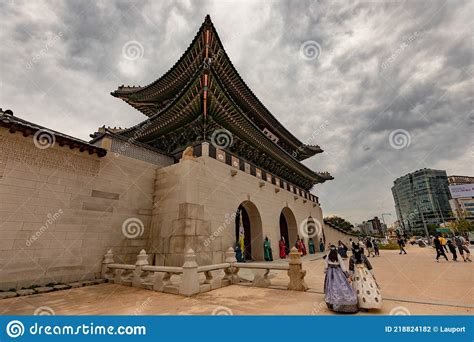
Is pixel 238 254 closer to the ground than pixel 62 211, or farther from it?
closer to the ground

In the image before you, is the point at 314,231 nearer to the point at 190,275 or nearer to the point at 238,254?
the point at 238,254

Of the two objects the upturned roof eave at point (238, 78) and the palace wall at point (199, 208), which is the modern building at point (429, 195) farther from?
the palace wall at point (199, 208)

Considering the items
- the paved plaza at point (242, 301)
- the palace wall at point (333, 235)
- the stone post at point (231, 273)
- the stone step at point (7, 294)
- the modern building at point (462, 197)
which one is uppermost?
the modern building at point (462, 197)

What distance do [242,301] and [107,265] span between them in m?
5.83

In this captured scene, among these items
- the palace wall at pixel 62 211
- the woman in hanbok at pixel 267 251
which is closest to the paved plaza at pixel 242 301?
the palace wall at pixel 62 211

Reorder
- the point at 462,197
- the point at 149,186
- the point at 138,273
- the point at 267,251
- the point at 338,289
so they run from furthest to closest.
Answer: the point at 462,197 → the point at 267,251 → the point at 149,186 → the point at 138,273 → the point at 338,289

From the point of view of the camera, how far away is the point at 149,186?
34.5ft

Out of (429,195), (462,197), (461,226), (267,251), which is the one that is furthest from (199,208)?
(429,195)

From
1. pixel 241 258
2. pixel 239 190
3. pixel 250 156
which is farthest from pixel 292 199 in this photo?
pixel 241 258

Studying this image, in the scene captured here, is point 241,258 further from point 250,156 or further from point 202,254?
point 250,156

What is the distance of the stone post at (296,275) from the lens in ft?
20.4

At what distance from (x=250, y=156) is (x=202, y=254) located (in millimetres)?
8475

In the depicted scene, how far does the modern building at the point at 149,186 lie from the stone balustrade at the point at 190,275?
47.6 inches

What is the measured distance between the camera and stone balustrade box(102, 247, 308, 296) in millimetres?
6059
